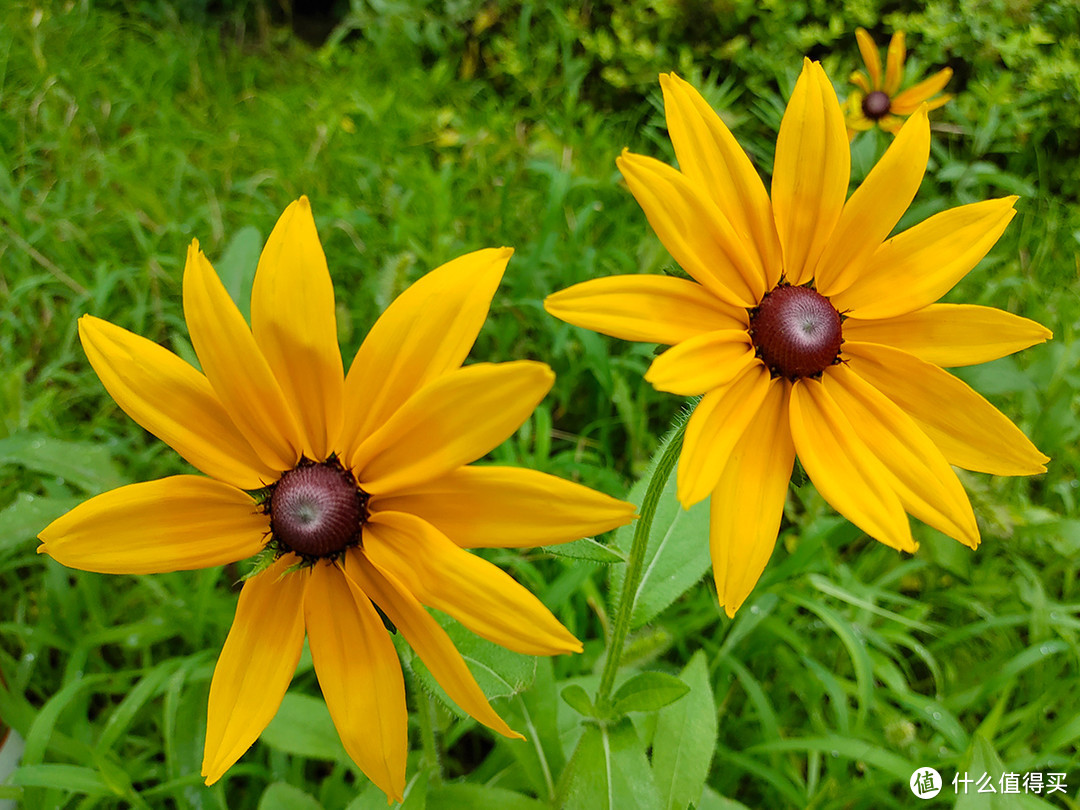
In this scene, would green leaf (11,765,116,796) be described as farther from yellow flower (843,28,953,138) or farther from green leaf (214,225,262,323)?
yellow flower (843,28,953,138)

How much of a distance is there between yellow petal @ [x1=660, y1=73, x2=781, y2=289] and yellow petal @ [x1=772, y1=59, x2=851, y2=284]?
0.02 meters

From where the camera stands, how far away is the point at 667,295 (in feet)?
2.99

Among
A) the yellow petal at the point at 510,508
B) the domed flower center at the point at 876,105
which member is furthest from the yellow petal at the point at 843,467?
the domed flower center at the point at 876,105

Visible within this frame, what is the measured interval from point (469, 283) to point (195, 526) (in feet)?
1.36

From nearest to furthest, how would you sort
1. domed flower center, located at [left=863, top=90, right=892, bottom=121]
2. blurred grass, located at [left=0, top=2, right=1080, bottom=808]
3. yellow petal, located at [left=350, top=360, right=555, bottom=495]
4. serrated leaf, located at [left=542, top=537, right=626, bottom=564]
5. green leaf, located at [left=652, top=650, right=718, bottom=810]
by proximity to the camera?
yellow petal, located at [left=350, top=360, right=555, bottom=495] → serrated leaf, located at [left=542, top=537, right=626, bottom=564] → green leaf, located at [left=652, top=650, right=718, bottom=810] → blurred grass, located at [left=0, top=2, right=1080, bottom=808] → domed flower center, located at [left=863, top=90, right=892, bottom=121]

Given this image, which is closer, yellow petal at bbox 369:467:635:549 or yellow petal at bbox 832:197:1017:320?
yellow petal at bbox 369:467:635:549

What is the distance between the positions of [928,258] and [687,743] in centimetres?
88

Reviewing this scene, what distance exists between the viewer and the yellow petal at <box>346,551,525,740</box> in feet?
2.73

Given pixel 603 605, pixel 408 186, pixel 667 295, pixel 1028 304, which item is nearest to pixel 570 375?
pixel 603 605

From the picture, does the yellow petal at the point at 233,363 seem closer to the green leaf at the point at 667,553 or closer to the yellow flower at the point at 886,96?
the green leaf at the point at 667,553

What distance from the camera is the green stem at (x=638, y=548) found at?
986mm

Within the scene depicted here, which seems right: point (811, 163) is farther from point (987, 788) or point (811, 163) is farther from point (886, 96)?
point (886, 96)

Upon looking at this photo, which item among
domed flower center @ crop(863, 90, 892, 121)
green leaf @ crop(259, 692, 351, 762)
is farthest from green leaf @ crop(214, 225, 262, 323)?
domed flower center @ crop(863, 90, 892, 121)

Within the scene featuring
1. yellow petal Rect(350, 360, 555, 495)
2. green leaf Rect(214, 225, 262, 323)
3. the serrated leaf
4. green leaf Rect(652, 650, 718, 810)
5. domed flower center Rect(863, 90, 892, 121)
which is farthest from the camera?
domed flower center Rect(863, 90, 892, 121)
